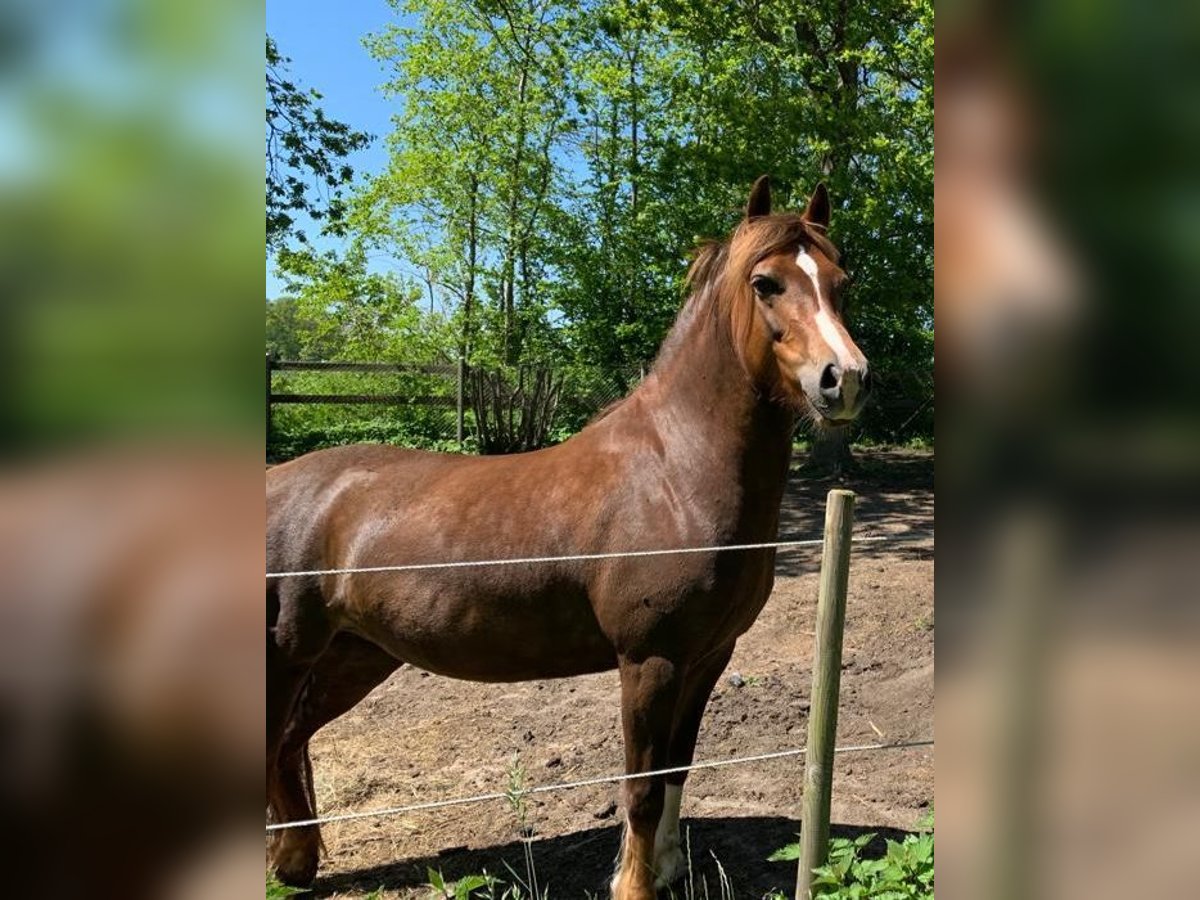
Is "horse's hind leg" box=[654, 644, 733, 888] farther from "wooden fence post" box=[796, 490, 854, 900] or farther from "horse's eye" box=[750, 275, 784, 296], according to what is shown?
"horse's eye" box=[750, 275, 784, 296]

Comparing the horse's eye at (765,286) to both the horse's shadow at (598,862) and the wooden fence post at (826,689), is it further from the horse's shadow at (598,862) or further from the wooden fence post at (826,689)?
the horse's shadow at (598,862)

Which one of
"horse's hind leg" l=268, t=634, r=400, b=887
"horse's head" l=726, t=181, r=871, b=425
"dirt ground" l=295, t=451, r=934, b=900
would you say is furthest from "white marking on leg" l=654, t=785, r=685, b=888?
"horse's head" l=726, t=181, r=871, b=425

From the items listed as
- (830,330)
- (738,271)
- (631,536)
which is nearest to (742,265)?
(738,271)

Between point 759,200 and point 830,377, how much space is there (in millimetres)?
906

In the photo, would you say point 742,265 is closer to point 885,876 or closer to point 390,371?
point 885,876

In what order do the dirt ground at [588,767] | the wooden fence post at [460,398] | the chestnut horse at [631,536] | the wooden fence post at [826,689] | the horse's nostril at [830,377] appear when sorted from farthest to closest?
the wooden fence post at [460,398] → the dirt ground at [588,767] → the chestnut horse at [631,536] → the horse's nostril at [830,377] → the wooden fence post at [826,689]

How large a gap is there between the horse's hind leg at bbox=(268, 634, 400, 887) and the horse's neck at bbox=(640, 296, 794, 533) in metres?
1.48

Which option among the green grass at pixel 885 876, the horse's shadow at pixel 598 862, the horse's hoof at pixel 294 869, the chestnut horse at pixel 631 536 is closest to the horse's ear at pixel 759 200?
the chestnut horse at pixel 631 536

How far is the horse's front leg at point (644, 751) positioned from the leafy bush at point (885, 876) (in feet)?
1.78

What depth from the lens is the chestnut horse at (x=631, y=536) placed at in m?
2.49
